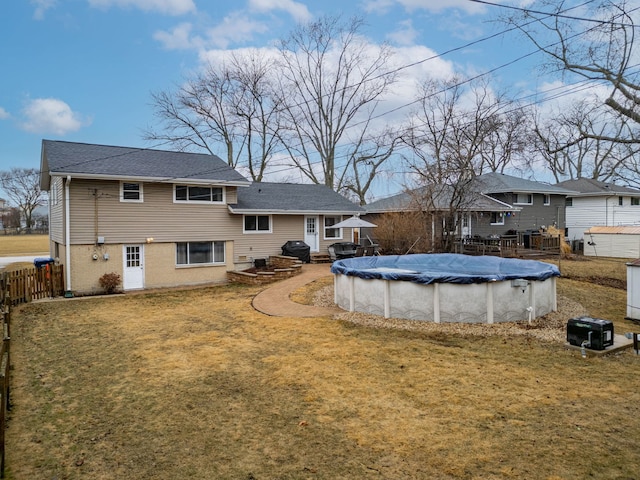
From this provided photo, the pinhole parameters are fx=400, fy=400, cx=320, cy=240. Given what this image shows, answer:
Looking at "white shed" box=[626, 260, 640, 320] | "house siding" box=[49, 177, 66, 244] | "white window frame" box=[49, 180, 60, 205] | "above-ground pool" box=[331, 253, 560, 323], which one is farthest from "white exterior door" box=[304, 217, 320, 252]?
"white shed" box=[626, 260, 640, 320]

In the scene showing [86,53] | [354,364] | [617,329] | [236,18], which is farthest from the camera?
[86,53]

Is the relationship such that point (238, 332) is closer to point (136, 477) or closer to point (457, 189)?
point (136, 477)

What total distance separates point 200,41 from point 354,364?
1769cm

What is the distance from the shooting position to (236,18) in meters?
15.5

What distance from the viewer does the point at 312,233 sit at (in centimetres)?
2120

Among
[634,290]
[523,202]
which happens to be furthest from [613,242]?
[634,290]

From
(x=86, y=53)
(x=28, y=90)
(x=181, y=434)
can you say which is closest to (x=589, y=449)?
(x=181, y=434)

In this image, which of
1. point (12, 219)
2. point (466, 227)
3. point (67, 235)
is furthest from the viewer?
point (12, 219)

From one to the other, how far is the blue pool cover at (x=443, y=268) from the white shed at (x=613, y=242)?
15727 millimetres

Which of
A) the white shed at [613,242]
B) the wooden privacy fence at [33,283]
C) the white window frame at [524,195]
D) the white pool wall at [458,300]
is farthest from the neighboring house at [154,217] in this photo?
the white shed at [613,242]

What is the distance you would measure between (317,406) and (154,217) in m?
13.4

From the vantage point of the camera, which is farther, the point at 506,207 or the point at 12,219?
the point at 12,219

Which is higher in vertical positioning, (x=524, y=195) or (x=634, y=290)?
(x=524, y=195)

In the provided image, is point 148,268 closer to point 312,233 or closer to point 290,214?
point 290,214
